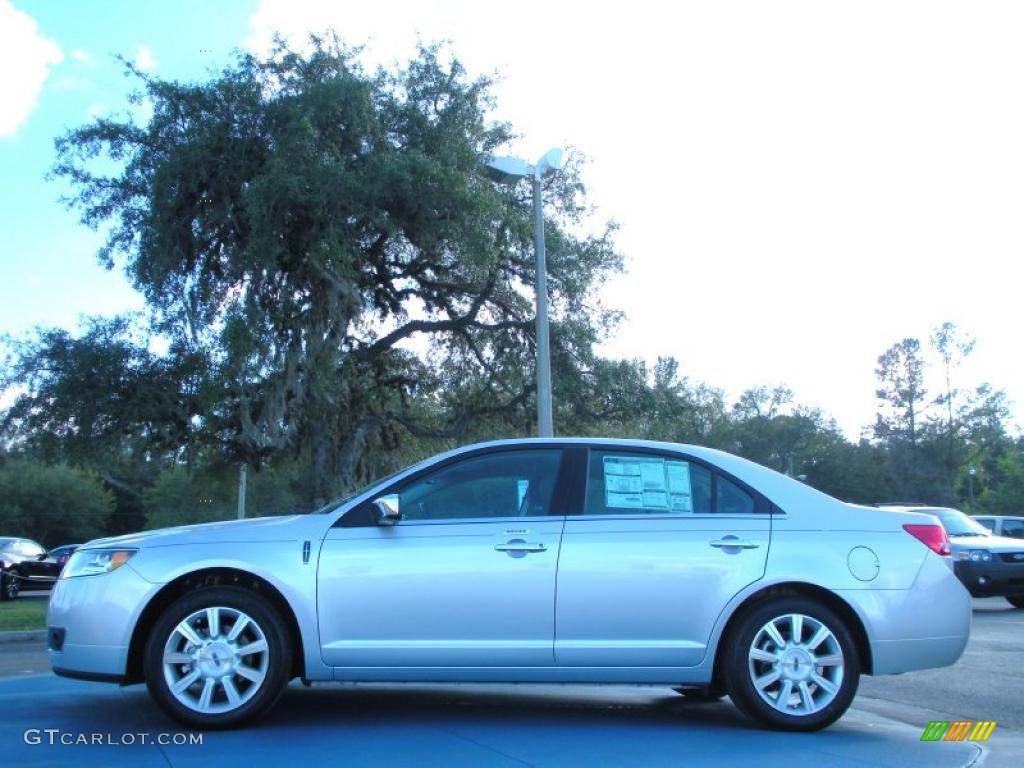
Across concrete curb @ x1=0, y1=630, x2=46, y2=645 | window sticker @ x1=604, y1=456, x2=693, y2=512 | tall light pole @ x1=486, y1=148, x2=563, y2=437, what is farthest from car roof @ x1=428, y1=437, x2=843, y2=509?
concrete curb @ x1=0, y1=630, x2=46, y2=645

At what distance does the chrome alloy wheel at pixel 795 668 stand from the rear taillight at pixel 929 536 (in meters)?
0.83

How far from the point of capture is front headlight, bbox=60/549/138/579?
5.88m

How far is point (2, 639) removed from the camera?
12.1 m

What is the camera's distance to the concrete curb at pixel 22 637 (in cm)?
1214

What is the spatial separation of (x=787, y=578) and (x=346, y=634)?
2471 millimetres

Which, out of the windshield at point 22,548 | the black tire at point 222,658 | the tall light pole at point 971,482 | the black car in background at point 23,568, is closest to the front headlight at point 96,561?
the black tire at point 222,658

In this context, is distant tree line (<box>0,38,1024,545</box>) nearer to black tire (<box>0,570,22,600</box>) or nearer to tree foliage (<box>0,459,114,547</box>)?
black tire (<box>0,570,22,600</box>)

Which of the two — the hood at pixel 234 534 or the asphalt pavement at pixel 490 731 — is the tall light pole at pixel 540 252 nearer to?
the asphalt pavement at pixel 490 731

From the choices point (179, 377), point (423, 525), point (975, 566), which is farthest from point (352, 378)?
point (423, 525)

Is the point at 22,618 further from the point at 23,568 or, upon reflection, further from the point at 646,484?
the point at 646,484

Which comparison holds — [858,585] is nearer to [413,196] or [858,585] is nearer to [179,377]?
[413,196]

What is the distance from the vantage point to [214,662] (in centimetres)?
567

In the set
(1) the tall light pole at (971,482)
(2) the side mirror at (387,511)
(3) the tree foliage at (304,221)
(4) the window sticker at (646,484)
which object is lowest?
(2) the side mirror at (387,511)

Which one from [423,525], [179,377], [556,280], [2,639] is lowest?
[2,639]
